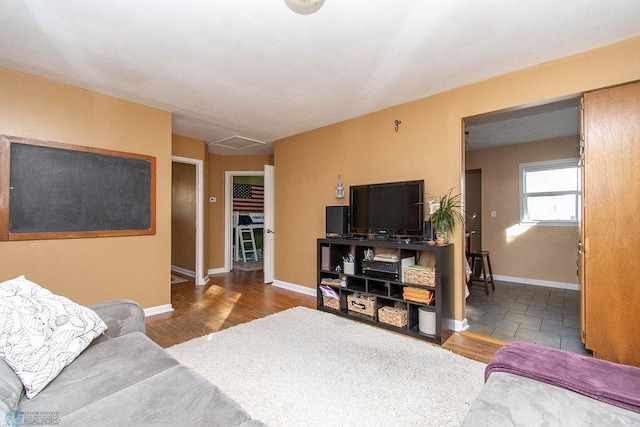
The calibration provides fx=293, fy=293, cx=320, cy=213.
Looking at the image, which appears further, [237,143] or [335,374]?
[237,143]

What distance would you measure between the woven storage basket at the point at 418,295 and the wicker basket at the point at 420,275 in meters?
0.07

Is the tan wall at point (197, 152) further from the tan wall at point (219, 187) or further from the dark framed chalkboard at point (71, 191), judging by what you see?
the dark framed chalkboard at point (71, 191)

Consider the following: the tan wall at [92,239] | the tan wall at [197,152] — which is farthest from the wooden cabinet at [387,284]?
the tan wall at [197,152]

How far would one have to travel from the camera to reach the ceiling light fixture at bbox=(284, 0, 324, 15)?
161 centimetres

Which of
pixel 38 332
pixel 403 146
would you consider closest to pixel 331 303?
pixel 403 146

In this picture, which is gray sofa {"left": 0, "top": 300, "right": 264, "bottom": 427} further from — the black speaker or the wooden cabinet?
the black speaker

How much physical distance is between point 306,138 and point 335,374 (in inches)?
132

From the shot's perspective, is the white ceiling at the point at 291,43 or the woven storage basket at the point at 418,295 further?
the woven storage basket at the point at 418,295

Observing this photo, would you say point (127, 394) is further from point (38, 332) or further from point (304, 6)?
Answer: point (304, 6)

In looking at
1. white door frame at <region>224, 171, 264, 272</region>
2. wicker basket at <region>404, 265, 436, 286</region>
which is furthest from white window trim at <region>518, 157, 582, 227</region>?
white door frame at <region>224, 171, 264, 272</region>

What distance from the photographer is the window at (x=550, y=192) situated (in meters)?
4.66

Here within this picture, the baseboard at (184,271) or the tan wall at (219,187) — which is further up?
the tan wall at (219,187)

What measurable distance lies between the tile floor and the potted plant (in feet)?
3.35

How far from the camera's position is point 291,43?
7.22 feet
